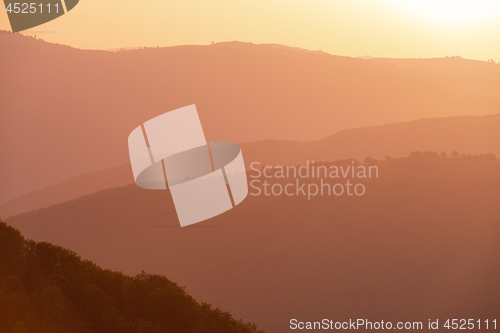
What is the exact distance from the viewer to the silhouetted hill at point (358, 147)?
130375 mm

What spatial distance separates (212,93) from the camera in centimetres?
18075

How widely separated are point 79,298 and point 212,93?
17090cm

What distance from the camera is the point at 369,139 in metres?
159

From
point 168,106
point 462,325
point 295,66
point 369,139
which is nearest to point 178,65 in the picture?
point 168,106

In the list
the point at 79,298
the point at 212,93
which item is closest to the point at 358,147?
the point at 212,93

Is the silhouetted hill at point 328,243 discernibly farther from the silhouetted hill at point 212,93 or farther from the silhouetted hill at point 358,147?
the silhouetted hill at point 212,93

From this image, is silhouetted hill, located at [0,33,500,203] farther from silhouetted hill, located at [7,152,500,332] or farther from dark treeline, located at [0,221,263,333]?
dark treeline, located at [0,221,263,333]

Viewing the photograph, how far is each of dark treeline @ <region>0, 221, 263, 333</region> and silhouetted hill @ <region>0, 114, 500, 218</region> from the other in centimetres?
11436

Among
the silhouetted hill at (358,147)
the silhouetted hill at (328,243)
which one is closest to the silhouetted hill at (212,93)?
the silhouetted hill at (358,147)

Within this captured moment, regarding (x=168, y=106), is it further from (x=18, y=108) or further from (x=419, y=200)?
(x=419, y=200)

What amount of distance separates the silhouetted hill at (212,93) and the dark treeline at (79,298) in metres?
124

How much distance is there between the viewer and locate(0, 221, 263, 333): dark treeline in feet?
38.5

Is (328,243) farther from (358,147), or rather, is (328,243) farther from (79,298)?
(79,298)

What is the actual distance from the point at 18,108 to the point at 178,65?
63.6 m
